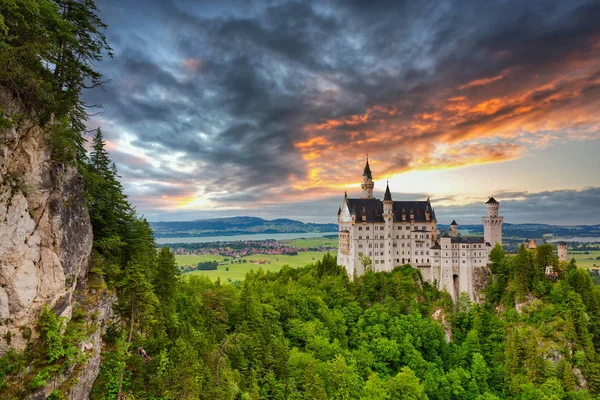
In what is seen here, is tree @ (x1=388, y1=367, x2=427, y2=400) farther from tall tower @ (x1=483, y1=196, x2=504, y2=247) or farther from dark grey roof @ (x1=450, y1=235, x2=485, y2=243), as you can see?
tall tower @ (x1=483, y1=196, x2=504, y2=247)

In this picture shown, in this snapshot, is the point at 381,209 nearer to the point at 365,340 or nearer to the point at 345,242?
the point at 345,242

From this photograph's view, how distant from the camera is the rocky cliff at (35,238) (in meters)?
20.5

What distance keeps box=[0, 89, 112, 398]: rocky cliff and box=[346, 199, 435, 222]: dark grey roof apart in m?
74.5

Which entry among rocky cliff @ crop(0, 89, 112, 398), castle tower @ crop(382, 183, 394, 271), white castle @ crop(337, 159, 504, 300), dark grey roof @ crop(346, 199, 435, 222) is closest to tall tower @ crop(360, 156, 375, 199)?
white castle @ crop(337, 159, 504, 300)

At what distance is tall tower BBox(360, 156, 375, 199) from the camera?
3986 inches

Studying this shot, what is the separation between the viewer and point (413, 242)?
93.4 meters

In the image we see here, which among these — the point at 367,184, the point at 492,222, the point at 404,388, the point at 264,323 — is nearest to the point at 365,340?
the point at 404,388

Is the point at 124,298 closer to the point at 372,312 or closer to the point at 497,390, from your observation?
the point at 372,312

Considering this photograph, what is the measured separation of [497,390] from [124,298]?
242 feet

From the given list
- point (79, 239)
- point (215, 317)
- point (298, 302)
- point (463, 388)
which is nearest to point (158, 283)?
point (215, 317)

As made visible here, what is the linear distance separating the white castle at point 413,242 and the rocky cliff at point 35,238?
72.3 metres

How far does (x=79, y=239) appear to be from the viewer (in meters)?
26.3

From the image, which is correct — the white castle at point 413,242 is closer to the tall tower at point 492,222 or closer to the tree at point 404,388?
the tall tower at point 492,222

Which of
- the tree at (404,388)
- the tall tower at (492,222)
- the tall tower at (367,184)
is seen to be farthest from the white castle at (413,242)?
the tree at (404,388)
